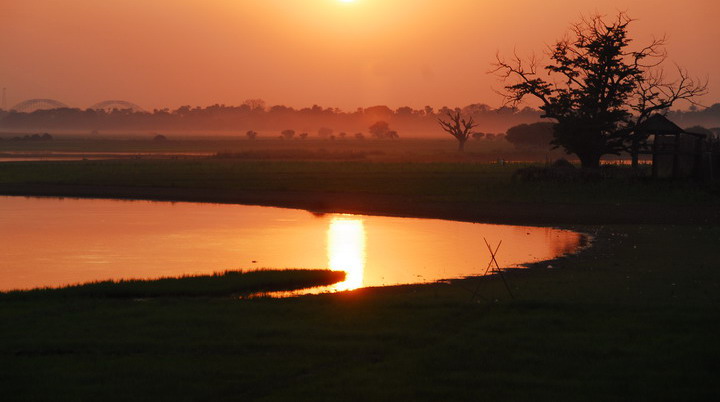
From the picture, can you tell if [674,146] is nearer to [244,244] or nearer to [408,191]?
[408,191]

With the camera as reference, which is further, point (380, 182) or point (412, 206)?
point (380, 182)

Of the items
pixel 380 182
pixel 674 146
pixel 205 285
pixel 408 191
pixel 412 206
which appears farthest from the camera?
pixel 380 182

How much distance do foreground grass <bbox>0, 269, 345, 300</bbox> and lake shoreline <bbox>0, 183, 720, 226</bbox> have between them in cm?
1663

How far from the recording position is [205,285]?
2017 cm

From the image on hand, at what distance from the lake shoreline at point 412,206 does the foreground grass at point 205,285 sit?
1663cm

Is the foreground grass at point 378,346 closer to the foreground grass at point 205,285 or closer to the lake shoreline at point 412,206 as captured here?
the foreground grass at point 205,285

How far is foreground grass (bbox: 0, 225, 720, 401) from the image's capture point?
1121 centimetres

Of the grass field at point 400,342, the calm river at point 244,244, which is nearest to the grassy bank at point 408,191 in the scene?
the calm river at point 244,244

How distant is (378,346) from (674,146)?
4193 centimetres

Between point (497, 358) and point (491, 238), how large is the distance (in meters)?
19.1

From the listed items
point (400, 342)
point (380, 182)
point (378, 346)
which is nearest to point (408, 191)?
point (380, 182)

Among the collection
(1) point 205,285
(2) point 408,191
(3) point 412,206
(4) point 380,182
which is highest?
(4) point 380,182

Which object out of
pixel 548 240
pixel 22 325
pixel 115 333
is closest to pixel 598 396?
pixel 115 333

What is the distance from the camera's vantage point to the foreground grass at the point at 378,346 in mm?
11211
